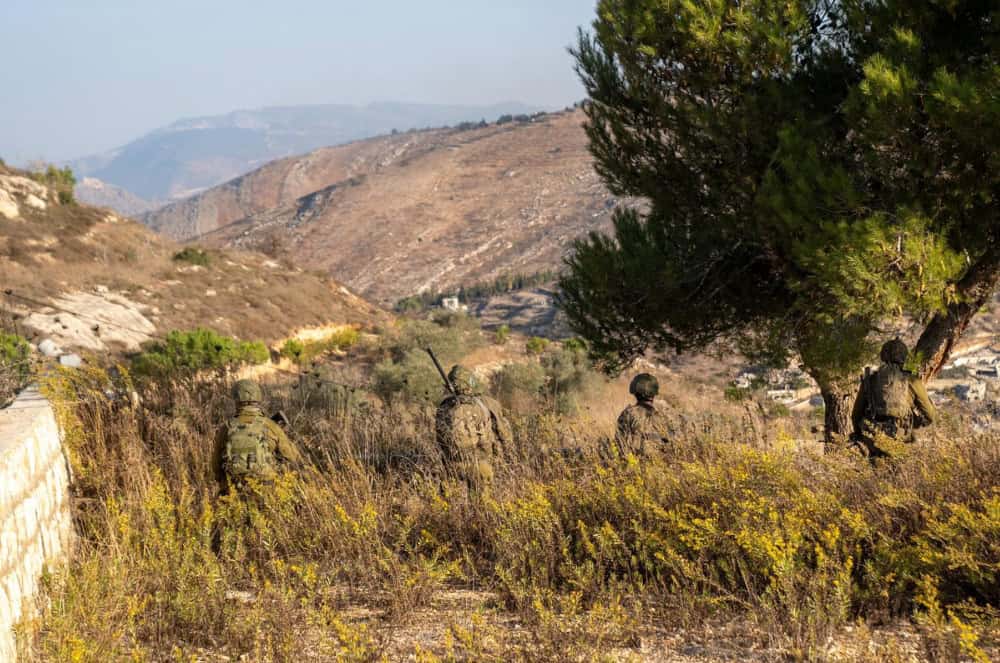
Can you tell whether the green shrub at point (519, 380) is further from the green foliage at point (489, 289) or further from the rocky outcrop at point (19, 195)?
the green foliage at point (489, 289)

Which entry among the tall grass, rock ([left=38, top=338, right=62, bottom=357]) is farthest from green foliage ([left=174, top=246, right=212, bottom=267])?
the tall grass

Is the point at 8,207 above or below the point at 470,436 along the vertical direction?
above

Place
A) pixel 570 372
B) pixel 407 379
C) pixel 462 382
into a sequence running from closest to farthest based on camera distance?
pixel 462 382 → pixel 407 379 → pixel 570 372

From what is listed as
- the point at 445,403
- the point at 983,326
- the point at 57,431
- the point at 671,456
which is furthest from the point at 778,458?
the point at 983,326

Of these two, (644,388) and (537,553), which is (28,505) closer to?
(537,553)

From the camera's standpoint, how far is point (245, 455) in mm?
4793

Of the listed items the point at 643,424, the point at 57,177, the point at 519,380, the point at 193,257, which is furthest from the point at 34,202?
the point at 643,424

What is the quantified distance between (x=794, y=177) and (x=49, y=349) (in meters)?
16.1

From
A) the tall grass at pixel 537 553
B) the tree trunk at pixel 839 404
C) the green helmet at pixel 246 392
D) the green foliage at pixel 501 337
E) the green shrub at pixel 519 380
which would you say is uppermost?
the green helmet at pixel 246 392

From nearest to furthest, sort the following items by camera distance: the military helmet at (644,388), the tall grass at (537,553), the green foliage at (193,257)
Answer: the tall grass at (537,553), the military helmet at (644,388), the green foliage at (193,257)

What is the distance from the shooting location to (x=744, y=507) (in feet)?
11.8

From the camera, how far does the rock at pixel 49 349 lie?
15.5 m

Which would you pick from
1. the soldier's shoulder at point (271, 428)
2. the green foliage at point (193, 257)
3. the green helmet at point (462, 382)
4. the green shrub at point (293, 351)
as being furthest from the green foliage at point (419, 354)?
the green foliage at point (193, 257)

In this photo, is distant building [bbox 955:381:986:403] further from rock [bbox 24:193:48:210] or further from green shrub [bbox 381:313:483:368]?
rock [bbox 24:193:48:210]
